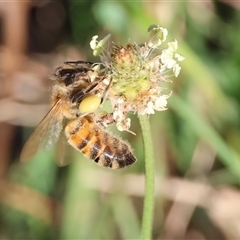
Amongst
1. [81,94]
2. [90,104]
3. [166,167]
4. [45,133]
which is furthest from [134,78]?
[166,167]

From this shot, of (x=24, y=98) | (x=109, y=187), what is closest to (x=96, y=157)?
(x=109, y=187)

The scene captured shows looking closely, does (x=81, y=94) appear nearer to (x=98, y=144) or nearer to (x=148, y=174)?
(x=98, y=144)

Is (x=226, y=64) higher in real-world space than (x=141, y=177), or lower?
higher

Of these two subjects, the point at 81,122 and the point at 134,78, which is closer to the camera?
the point at 134,78

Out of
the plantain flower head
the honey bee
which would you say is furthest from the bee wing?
the plantain flower head

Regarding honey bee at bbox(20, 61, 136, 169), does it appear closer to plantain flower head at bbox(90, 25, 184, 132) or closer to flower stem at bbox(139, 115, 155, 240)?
plantain flower head at bbox(90, 25, 184, 132)

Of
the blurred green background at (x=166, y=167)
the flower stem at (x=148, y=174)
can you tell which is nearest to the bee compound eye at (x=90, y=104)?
the flower stem at (x=148, y=174)

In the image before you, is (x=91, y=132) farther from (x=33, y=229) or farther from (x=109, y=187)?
(x=33, y=229)
